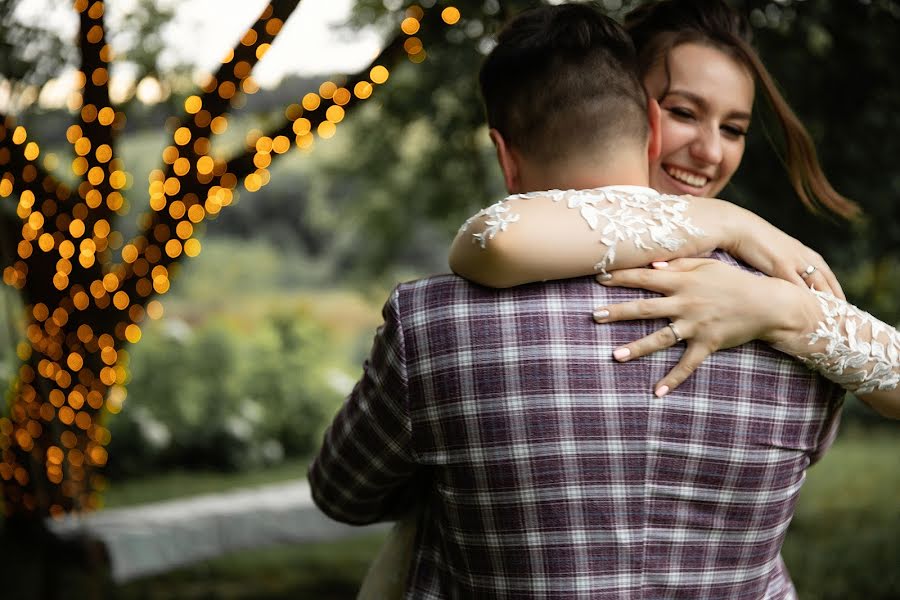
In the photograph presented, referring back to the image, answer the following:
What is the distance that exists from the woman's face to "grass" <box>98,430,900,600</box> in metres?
3.75

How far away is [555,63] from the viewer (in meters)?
1.32

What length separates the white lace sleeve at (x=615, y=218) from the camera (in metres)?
1.24

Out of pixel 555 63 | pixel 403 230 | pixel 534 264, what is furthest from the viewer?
pixel 403 230

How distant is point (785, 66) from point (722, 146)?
200 centimetres

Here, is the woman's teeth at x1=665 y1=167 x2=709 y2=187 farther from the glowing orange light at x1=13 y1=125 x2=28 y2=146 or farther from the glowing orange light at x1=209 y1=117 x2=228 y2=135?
the glowing orange light at x1=13 y1=125 x2=28 y2=146

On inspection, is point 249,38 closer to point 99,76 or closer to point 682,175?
point 99,76

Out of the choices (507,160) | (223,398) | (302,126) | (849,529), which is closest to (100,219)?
(302,126)

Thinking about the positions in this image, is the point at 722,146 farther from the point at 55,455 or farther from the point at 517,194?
the point at 55,455

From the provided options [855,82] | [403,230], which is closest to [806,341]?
[855,82]

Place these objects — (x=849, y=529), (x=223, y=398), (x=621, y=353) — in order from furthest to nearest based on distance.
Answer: (x=223, y=398) < (x=849, y=529) < (x=621, y=353)

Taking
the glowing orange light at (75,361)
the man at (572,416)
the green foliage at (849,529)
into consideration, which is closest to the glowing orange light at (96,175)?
the glowing orange light at (75,361)

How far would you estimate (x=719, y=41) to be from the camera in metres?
1.78

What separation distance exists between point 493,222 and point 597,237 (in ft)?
0.44

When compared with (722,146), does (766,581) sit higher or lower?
lower
